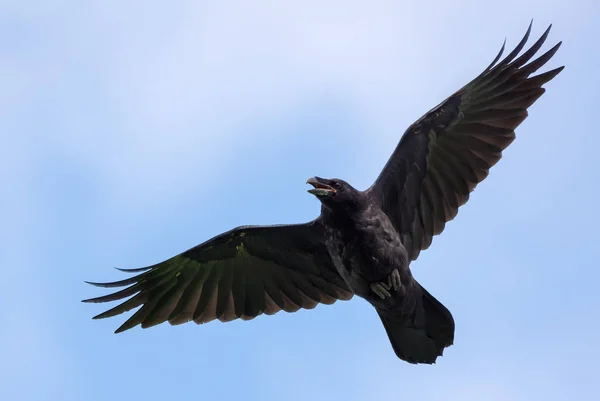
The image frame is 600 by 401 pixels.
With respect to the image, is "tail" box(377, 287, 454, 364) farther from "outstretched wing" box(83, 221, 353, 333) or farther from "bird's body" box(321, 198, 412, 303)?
"outstretched wing" box(83, 221, 353, 333)

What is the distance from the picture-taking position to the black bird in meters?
13.2

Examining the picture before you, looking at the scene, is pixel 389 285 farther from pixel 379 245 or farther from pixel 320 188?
pixel 320 188

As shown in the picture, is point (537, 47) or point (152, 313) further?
point (152, 313)

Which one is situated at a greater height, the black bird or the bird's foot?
the black bird

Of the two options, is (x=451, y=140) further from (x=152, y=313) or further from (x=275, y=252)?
(x=152, y=313)

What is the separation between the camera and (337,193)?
518 inches

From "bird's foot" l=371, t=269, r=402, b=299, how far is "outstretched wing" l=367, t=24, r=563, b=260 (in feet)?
3.36

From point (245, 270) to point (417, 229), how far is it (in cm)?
262

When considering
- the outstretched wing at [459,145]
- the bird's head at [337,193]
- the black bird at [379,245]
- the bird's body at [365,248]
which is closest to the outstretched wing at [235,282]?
the black bird at [379,245]

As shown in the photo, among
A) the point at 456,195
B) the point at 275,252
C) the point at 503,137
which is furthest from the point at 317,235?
the point at 503,137

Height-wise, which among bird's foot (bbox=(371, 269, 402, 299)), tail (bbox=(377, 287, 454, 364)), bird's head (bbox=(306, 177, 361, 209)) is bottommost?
tail (bbox=(377, 287, 454, 364))

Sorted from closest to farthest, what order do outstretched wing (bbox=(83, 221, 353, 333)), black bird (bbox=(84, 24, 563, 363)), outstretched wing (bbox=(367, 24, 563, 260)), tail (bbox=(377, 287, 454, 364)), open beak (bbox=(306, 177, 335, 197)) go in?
1. open beak (bbox=(306, 177, 335, 197))
2. black bird (bbox=(84, 24, 563, 363))
3. tail (bbox=(377, 287, 454, 364))
4. outstretched wing (bbox=(367, 24, 563, 260))
5. outstretched wing (bbox=(83, 221, 353, 333))

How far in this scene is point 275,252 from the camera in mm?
14906

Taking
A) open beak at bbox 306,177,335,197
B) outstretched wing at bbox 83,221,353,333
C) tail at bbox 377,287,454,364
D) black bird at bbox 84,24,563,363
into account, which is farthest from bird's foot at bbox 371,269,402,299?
outstretched wing at bbox 83,221,353,333
